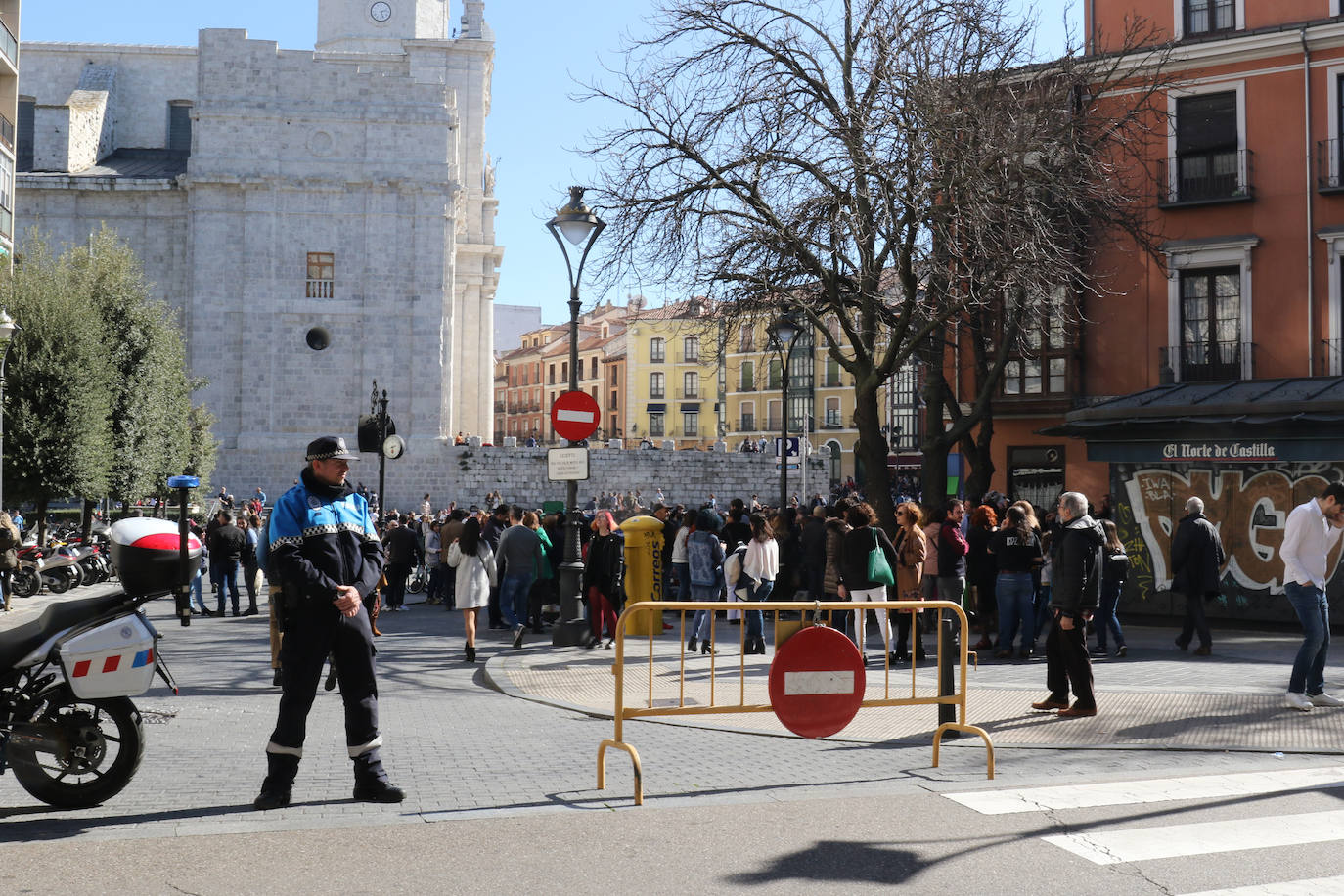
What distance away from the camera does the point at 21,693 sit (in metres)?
5.82

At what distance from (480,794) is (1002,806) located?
2619mm

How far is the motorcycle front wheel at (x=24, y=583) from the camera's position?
22031 mm

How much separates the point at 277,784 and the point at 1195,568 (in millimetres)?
10058

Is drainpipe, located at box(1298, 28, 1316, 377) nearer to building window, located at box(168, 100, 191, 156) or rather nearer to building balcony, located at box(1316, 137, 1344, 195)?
building balcony, located at box(1316, 137, 1344, 195)

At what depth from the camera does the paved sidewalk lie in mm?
8188

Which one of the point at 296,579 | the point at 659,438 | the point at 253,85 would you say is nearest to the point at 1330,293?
the point at 296,579

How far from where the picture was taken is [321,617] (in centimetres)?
595

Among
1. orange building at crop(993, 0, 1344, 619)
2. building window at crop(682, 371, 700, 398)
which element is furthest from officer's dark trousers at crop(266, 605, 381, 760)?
building window at crop(682, 371, 700, 398)

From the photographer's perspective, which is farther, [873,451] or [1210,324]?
[1210,324]

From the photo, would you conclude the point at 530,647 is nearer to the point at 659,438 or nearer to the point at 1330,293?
the point at 1330,293

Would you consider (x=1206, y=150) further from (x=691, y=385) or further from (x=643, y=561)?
(x=691, y=385)

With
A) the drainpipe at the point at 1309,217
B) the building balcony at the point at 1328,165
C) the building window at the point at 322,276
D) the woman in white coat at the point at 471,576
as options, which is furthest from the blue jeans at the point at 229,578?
the building window at the point at 322,276

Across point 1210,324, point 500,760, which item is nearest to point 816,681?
point 500,760

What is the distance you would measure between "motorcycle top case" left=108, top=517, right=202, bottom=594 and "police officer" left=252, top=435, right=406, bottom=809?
454 millimetres
